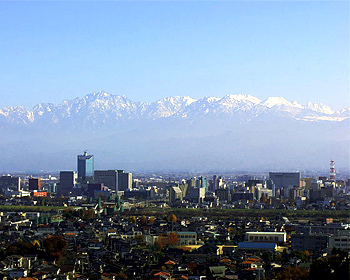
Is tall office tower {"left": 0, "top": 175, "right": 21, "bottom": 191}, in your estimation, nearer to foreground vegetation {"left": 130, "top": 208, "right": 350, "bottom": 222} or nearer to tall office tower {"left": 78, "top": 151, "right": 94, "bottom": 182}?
tall office tower {"left": 78, "top": 151, "right": 94, "bottom": 182}

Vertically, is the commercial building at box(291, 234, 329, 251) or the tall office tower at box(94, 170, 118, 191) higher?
the tall office tower at box(94, 170, 118, 191)

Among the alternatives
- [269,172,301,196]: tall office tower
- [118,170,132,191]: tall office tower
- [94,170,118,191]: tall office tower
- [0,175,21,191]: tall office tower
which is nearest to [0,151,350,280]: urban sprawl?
[0,175,21,191]: tall office tower

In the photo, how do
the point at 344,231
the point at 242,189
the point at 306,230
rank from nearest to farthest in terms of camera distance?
the point at 344,231, the point at 306,230, the point at 242,189

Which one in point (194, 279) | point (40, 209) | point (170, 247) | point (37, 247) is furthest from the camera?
point (40, 209)

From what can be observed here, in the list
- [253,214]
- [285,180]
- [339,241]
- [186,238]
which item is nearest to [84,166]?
[285,180]

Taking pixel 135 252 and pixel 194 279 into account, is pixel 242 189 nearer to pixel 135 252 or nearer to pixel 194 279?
pixel 135 252

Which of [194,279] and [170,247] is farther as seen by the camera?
[170,247]

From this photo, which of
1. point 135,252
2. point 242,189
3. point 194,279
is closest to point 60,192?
point 242,189

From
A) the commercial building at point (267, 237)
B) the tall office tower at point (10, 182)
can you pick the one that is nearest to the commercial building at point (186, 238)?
the commercial building at point (267, 237)

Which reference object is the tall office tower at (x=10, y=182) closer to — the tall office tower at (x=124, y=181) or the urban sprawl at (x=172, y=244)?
the tall office tower at (x=124, y=181)
